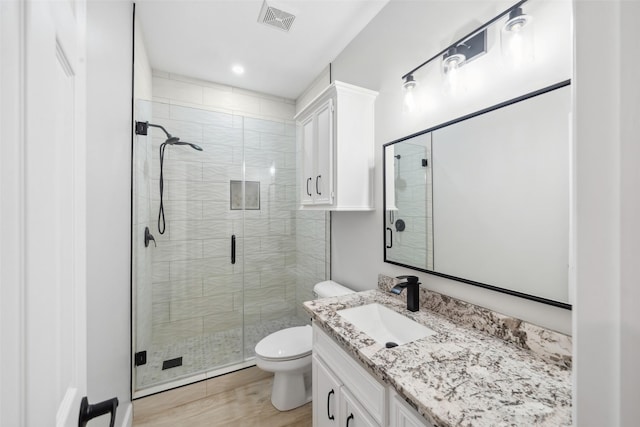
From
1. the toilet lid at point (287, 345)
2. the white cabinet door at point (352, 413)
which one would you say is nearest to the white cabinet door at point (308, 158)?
the toilet lid at point (287, 345)

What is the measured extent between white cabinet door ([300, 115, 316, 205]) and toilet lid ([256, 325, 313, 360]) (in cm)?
101

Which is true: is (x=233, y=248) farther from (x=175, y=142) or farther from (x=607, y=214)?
(x=607, y=214)

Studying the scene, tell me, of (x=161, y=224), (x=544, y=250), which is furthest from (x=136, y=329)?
(x=544, y=250)

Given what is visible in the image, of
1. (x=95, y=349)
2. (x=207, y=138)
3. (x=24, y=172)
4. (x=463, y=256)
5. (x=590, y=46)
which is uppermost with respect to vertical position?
(x=207, y=138)

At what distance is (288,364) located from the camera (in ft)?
5.60

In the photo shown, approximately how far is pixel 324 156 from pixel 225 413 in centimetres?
187

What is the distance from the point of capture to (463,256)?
122 centimetres

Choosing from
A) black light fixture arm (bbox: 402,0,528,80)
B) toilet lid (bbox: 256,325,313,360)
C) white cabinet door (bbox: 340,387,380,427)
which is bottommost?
toilet lid (bbox: 256,325,313,360)

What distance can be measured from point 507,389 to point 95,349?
4.69 ft

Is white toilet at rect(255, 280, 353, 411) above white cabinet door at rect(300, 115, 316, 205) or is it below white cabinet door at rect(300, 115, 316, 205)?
below

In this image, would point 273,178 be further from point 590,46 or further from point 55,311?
point 590,46

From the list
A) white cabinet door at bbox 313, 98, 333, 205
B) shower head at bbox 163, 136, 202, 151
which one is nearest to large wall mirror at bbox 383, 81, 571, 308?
white cabinet door at bbox 313, 98, 333, 205

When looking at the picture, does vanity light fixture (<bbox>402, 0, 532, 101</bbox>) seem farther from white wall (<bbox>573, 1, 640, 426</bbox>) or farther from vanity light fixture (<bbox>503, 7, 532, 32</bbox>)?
white wall (<bbox>573, 1, 640, 426</bbox>)

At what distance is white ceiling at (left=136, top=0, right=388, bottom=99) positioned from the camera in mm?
1706
